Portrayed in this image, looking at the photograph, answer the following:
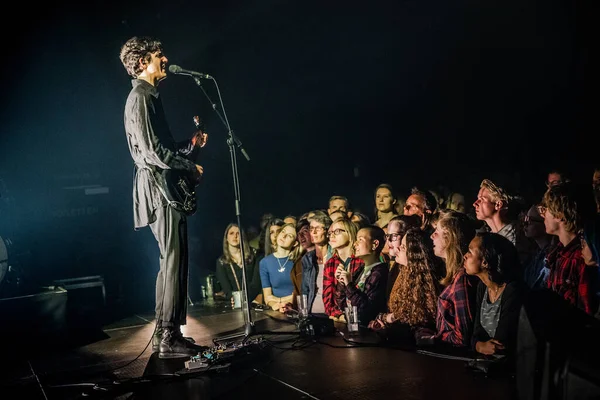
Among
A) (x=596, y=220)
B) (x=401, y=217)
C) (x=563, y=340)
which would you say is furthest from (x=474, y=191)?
(x=563, y=340)

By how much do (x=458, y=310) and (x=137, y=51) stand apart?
8.55 feet

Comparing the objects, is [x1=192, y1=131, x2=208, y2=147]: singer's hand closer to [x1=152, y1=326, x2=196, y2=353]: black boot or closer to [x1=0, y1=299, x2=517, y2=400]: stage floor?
[x1=152, y1=326, x2=196, y2=353]: black boot

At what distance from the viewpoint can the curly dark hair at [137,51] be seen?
326 cm

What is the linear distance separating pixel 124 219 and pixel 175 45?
3.31m

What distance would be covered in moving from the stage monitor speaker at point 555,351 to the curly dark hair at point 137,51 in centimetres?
266

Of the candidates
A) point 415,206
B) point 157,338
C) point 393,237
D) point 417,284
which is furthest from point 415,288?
point 157,338

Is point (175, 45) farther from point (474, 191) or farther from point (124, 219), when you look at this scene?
point (474, 191)

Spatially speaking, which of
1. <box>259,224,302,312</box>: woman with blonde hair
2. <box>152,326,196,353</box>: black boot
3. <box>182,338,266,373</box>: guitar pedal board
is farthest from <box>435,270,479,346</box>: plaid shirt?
<box>259,224,302,312</box>: woman with blonde hair

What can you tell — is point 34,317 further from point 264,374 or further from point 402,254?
point 402,254

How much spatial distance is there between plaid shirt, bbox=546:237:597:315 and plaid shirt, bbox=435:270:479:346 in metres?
0.48

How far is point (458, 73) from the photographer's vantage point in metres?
9.84

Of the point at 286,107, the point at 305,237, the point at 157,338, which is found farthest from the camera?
the point at 286,107

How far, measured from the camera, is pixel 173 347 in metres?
3.21

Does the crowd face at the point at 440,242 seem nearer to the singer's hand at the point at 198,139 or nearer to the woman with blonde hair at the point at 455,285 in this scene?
the woman with blonde hair at the point at 455,285
